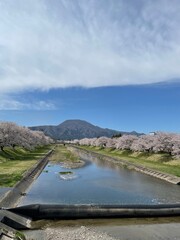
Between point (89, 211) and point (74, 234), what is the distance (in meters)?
5.01

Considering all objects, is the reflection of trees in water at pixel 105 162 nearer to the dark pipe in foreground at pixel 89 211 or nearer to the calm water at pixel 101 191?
the calm water at pixel 101 191

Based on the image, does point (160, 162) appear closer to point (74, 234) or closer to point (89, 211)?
point (89, 211)

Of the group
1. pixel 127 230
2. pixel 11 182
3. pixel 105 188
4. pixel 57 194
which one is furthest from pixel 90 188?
pixel 127 230

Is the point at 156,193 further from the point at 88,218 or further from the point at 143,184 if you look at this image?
the point at 88,218

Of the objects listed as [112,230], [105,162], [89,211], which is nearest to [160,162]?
[105,162]

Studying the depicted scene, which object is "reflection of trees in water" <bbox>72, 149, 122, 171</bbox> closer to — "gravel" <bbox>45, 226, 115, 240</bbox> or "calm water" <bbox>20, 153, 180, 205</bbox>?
"calm water" <bbox>20, 153, 180, 205</bbox>

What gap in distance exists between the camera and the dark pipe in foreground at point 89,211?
26812 mm

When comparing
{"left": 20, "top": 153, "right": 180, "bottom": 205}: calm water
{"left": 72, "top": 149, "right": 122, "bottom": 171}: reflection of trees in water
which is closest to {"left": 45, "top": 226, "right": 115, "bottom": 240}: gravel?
{"left": 20, "top": 153, "right": 180, "bottom": 205}: calm water

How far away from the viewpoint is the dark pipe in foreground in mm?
26812

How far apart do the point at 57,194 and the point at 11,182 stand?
5868 millimetres

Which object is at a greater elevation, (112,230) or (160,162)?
(160,162)

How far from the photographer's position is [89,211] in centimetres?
2775

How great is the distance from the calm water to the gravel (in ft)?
29.8

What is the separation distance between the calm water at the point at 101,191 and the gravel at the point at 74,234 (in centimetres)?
908
